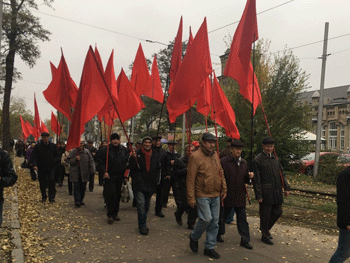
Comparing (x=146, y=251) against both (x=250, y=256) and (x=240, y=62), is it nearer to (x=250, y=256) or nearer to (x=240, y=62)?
(x=250, y=256)

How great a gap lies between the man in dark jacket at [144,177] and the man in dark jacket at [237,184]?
5.05ft

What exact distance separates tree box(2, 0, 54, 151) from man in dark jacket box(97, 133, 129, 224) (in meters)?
22.3

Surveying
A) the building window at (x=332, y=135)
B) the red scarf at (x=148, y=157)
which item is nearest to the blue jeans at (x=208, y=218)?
the red scarf at (x=148, y=157)

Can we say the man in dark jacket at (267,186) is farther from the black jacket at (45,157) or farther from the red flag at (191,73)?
the black jacket at (45,157)

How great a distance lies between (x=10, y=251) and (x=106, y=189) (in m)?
2.64

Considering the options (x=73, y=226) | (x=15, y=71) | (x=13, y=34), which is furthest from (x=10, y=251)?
(x=15, y=71)

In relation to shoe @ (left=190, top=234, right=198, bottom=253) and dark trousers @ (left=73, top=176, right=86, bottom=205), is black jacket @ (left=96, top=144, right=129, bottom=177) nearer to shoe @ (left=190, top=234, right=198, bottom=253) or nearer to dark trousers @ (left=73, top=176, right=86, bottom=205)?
dark trousers @ (left=73, top=176, right=86, bottom=205)

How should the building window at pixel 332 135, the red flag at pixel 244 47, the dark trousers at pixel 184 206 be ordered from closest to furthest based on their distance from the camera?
1. the red flag at pixel 244 47
2. the dark trousers at pixel 184 206
3. the building window at pixel 332 135

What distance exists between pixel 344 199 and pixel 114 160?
17.4 ft

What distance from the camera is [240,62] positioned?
293 inches

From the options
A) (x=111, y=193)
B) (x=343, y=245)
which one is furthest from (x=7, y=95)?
(x=343, y=245)

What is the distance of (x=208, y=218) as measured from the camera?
5.88m

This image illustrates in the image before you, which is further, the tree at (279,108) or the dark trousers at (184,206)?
the tree at (279,108)

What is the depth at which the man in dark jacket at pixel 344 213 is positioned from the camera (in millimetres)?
4297
